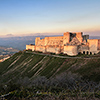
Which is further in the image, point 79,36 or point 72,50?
point 79,36

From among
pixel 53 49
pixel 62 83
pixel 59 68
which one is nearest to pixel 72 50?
pixel 59 68

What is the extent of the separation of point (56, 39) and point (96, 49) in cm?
2407

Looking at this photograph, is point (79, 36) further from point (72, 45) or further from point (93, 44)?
point (72, 45)

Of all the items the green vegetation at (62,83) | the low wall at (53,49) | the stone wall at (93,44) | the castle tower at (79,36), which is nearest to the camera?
the green vegetation at (62,83)

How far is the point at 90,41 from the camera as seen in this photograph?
135 feet

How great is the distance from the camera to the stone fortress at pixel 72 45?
40.4 meters

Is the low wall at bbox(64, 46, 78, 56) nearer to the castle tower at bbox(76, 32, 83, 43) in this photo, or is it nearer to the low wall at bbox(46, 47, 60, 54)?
the low wall at bbox(46, 47, 60, 54)

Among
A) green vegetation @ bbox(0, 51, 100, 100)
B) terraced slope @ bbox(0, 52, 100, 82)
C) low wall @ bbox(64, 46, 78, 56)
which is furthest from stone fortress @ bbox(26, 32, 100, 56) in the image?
green vegetation @ bbox(0, 51, 100, 100)

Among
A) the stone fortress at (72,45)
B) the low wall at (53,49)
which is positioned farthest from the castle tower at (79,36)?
the low wall at (53,49)

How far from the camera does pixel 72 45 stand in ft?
135

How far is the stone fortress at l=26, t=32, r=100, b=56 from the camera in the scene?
132 feet

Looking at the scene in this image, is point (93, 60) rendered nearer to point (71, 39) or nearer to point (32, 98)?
point (71, 39)

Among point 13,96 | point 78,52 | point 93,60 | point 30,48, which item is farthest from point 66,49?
point 13,96

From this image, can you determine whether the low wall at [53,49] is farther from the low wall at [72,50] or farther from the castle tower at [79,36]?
the castle tower at [79,36]
